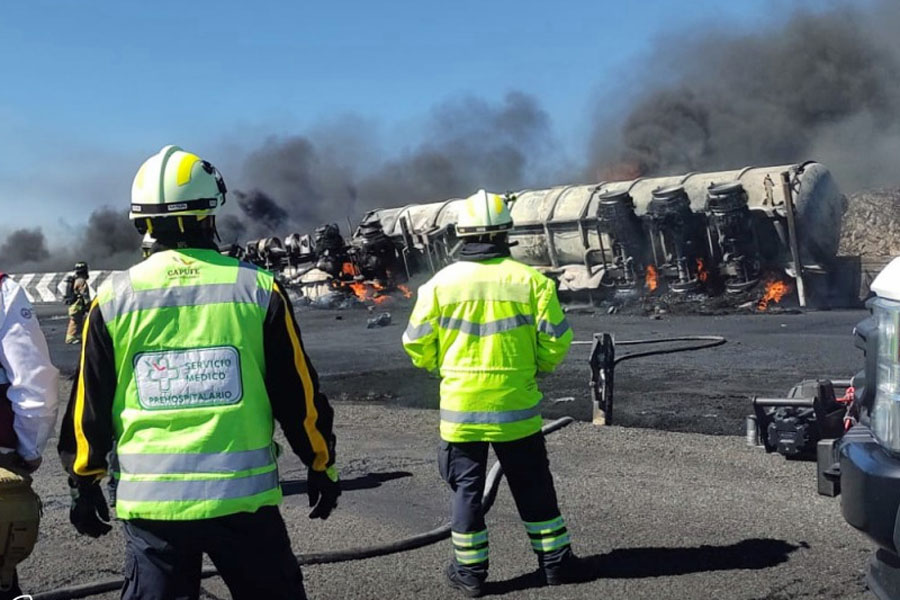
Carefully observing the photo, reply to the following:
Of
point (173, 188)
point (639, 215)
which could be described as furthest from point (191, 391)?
point (639, 215)

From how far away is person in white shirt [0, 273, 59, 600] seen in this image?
3.17 metres

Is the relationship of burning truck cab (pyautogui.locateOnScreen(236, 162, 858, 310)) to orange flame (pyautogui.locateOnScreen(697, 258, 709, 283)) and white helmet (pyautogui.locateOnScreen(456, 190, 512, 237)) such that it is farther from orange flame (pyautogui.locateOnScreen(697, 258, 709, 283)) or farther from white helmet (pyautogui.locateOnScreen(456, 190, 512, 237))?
white helmet (pyautogui.locateOnScreen(456, 190, 512, 237))

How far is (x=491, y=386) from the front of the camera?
4.55m

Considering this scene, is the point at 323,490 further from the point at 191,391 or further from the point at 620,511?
the point at 620,511

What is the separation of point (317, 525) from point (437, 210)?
21094 millimetres

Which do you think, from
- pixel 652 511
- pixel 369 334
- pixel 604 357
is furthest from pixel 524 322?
pixel 369 334

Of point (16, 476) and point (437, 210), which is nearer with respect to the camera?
point (16, 476)

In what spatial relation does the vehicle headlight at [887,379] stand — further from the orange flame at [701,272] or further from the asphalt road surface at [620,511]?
the orange flame at [701,272]

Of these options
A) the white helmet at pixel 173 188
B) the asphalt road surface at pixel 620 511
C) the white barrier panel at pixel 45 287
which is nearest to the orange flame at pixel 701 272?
the asphalt road surface at pixel 620 511

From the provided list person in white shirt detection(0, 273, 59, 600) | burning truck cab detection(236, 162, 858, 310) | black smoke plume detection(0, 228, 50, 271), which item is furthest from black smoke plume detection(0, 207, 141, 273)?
person in white shirt detection(0, 273, 59, 600)

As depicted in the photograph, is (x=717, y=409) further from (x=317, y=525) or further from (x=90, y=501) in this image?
(x=90, y=501)

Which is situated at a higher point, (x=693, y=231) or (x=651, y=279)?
(x=693, y=231)

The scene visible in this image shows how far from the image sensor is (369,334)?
1905 cm

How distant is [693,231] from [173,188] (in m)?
18.7
